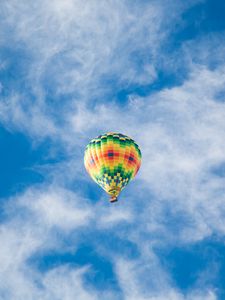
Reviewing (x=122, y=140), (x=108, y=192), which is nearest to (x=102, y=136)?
(x=122, y=140)

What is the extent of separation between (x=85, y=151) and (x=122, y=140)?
5.08 metres

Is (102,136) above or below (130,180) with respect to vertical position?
above

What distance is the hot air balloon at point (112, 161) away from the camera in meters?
76.5

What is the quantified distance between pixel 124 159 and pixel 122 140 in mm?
2744

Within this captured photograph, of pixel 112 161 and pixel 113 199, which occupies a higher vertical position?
pixel 112 161

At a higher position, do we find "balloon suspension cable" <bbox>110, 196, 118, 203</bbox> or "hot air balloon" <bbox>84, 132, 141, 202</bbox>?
"hot air balloon" <bbox>84, 132, 141, 202</bbox>

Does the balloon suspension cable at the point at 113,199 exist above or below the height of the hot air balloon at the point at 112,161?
below

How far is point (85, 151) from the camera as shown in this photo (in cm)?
7888

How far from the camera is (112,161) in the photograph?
7656cm

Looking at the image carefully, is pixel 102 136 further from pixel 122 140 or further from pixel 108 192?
pixel 108 192

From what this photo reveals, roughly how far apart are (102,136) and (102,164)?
13.9ft

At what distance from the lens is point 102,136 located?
78812 millimetres

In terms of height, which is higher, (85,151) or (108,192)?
(85,151)

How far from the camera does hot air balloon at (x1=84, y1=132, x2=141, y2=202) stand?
251 feet
